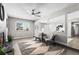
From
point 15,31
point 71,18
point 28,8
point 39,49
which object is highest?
point 28,8

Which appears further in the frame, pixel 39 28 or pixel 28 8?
pixel 39 28

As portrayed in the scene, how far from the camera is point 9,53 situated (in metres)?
2.03

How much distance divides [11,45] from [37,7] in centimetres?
96

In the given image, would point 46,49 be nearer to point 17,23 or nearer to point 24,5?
point 17,23

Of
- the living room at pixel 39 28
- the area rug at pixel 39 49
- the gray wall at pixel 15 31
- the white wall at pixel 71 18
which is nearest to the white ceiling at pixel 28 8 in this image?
the living room at pixel 39 28

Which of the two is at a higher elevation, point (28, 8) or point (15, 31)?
point (28, 8)

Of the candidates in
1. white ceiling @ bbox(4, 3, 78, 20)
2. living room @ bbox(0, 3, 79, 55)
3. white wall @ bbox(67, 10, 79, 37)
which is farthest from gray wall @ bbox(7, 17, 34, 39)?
white wall @ bbox(67, 10, 79, 37)

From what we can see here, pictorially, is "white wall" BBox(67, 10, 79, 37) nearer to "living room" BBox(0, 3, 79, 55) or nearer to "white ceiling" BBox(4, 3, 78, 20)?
"living room" BBox(0, 3, 79, 55)

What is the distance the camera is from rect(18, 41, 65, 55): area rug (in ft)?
6.67

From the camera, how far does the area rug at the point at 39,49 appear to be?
6.67 feet

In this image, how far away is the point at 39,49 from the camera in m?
2.04

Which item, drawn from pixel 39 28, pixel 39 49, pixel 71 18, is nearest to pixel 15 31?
pixel 39 28

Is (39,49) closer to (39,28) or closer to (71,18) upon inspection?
(39,28)

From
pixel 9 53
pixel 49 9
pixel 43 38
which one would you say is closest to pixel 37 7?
pixel 49 9
